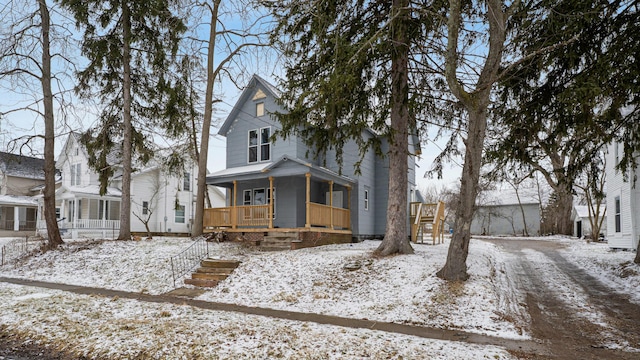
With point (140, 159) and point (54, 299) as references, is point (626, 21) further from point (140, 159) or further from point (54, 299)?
point (140, 159)

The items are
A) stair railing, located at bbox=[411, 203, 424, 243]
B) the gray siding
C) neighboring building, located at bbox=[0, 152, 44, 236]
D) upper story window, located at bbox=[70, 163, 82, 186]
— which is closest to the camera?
the gray siding

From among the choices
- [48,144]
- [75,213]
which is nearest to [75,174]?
[75,213]

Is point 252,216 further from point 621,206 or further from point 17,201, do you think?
point 17,201

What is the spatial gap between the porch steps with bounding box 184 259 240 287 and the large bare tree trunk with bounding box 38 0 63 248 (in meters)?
8.09

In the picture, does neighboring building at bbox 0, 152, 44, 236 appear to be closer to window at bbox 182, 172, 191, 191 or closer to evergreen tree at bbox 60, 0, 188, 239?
window at bbox 182, 172, 191, 191

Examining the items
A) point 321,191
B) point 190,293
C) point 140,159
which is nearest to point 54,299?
point 190,293

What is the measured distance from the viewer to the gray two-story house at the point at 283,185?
1653 centimetres

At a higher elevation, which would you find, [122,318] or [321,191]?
[321,191]

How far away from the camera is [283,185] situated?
18328mm

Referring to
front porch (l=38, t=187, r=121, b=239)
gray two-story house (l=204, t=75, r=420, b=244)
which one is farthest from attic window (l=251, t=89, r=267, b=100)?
front porch (l=38, t=187, r=121, b=239)

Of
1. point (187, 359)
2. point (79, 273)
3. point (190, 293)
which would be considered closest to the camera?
point (187, 359)

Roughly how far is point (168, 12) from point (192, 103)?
4637mm

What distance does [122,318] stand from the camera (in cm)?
723

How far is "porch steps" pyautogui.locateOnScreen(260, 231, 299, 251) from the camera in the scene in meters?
15.4
